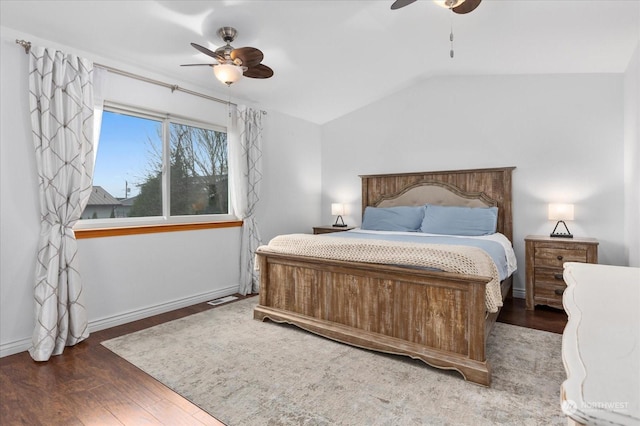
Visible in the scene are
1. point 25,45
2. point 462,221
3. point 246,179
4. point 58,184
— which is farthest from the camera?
point 246,179

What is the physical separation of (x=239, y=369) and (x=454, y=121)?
12.4 feet

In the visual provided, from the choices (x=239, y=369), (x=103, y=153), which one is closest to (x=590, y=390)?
(x=239, y=369)

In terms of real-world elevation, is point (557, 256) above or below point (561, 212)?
below

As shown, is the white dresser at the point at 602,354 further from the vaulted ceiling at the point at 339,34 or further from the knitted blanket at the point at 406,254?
the vaulted ceiling at the point at 339,34

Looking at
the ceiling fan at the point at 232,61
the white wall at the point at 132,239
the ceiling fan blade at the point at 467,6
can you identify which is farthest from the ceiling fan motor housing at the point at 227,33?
the ceiling fan blade at the point at 467,6

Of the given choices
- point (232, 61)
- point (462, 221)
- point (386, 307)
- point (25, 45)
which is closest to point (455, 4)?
point (232, 61)

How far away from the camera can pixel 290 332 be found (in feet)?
9.20

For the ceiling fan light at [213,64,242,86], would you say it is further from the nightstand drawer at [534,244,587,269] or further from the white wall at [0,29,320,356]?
the nightstand drawer at [534,244,587,269]

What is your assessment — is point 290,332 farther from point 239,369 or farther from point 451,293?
point 451,293

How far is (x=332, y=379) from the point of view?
2.06 metres

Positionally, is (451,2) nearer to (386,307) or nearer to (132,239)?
(386,307)

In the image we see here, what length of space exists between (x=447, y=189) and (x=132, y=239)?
11.9ft

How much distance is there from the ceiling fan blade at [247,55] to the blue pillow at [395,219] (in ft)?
8.16
